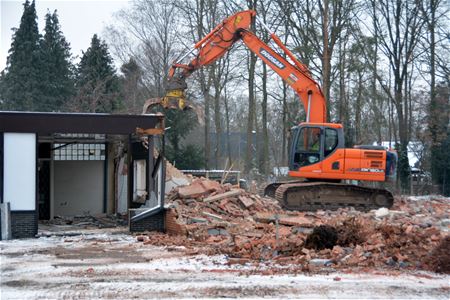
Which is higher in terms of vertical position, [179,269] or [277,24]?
[277,24]

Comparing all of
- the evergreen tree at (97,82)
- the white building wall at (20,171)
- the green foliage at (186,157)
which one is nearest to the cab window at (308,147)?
the white building wall at (20,171)

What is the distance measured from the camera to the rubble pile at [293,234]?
1194cm

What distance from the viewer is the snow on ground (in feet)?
31.1

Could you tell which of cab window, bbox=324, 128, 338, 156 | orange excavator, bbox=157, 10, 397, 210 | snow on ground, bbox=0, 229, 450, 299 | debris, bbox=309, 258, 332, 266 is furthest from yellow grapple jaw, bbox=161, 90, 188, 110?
debris, bbox=309, 258, 332, 266

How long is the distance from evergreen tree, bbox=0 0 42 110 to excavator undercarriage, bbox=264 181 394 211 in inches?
1251

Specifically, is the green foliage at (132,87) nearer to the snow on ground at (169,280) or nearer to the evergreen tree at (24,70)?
the evergreen tree at (24,70)

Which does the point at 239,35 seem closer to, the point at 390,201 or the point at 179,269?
the point at 390,201

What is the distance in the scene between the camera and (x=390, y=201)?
21844 millimetres

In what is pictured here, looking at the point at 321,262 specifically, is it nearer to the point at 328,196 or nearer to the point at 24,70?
the point at 328,196

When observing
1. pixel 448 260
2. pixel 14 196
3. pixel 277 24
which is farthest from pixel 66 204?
pixel 277 24

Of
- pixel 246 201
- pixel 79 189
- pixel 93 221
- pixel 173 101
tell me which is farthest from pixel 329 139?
pixel 79 189

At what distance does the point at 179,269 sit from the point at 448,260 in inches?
185

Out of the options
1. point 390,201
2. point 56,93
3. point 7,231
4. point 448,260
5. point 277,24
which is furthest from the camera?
point 56,93

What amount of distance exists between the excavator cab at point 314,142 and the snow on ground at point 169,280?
28.1ft
